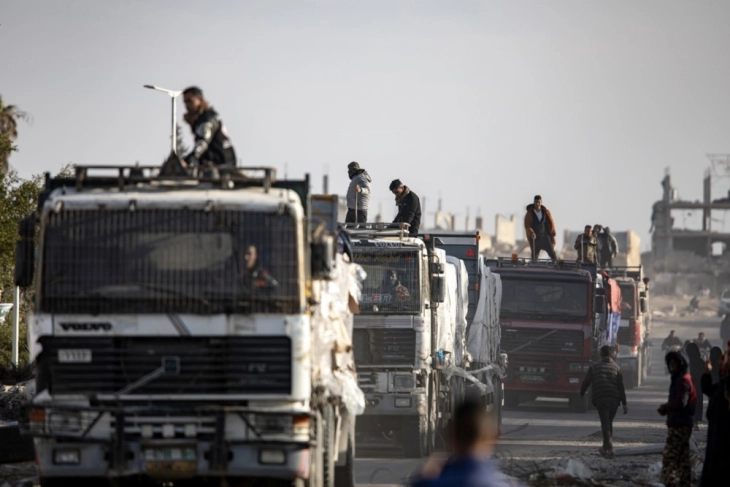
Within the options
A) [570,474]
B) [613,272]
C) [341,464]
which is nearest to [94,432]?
[341,464]

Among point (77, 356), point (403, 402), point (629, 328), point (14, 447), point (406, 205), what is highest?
point (406, 205)

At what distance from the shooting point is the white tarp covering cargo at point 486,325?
937 inches

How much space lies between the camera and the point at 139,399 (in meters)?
11.3

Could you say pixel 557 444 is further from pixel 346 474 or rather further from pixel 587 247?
pixel 587 247

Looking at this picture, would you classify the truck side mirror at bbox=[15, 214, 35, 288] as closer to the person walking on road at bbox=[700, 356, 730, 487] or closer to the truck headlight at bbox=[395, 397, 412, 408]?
the person walking on road at bbox=[700, 356, 730, 487]

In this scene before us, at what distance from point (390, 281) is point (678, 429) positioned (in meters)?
5.13

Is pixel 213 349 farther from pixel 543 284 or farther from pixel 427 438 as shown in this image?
pixel 543 284

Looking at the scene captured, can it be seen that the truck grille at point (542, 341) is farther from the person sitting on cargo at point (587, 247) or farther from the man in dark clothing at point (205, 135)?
the man in dark clothing at point (205, 135)

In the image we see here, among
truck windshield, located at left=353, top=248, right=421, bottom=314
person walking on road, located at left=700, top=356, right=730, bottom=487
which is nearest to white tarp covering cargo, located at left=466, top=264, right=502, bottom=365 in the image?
truck windshield, located at left=353, top=248, right=421, bottom=314

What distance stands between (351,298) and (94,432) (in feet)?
14.1

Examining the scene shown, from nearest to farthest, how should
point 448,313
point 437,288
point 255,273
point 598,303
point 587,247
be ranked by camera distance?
point 255,273 → point 437,288 → point 448,313 → point 598,303 → point 587,247

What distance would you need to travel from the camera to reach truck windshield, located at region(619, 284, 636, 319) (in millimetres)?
42344

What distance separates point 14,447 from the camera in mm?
17078

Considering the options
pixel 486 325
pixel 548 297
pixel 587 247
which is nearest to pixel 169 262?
pixel 486 325
